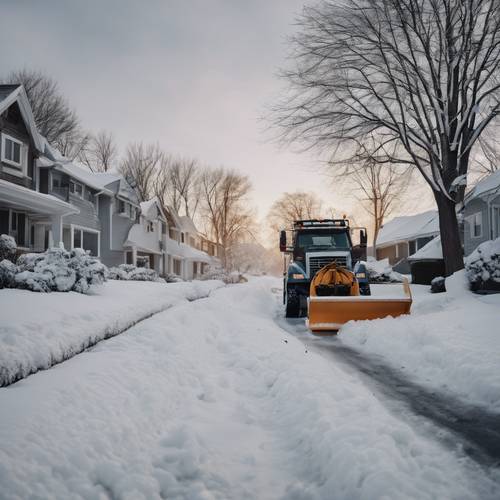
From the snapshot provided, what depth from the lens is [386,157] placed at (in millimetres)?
16188

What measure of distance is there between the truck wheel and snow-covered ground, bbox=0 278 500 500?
6200 millimetres

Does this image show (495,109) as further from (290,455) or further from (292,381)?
(290,455)

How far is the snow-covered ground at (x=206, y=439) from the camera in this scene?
2.44 metres

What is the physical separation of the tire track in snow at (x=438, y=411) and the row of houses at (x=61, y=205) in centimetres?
968

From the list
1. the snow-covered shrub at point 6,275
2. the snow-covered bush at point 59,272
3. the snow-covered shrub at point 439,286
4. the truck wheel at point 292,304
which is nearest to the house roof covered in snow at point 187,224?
the snow-covered shrub at point 439,286

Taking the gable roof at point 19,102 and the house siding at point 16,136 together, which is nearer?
the gable roof at point 19,102

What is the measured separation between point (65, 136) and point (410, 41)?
34591 mm

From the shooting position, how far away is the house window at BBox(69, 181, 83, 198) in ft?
70.6

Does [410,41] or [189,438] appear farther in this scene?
[410,41]

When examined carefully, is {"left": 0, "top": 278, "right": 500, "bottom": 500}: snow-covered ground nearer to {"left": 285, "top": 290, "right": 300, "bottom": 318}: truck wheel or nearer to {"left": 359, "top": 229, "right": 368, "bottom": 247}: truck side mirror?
{"left": 285, "top": 290, "right": 300, "bottom": 318}: truck wheel

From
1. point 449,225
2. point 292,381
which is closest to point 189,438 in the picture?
point 292,381

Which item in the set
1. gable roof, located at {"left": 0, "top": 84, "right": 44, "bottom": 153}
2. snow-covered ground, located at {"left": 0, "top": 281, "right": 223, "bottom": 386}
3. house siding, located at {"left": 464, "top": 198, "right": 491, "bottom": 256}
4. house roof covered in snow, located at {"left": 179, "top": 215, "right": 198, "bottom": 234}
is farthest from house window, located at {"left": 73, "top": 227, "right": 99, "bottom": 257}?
house siding, located at {"left": 464, "top": 198, "right": 491, "bottom": 256}

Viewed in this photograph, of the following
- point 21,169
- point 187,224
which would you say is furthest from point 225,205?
point 21,169

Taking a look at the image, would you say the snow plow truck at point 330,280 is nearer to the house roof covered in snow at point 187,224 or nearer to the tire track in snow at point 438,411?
the tire track in snow at point 438,411
